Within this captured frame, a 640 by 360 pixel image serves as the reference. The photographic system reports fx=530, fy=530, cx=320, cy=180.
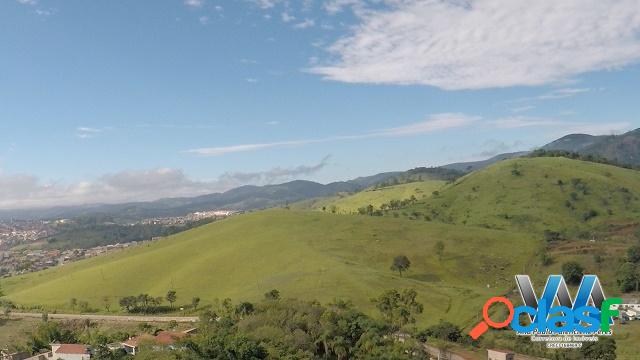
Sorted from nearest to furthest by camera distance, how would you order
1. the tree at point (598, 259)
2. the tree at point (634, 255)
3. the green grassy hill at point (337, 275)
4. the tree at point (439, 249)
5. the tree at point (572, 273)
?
the green grassy hill at point (337, 275), the tree at point (572, 273), the tree at point (634, 255), the tree at point (598, 259), the tree at point (439, 249)

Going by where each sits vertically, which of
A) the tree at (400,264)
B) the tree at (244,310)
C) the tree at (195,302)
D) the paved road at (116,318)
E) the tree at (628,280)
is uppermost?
the tree at (244,310)

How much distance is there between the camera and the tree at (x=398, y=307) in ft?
365

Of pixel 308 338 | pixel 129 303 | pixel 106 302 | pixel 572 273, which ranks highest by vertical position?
pixel 308 338

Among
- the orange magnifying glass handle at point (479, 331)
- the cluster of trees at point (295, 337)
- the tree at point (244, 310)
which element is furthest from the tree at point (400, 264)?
the tree at point (244, 310)

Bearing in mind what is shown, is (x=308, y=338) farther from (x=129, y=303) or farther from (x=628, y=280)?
(x=628, y=280)

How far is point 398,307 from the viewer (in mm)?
113750

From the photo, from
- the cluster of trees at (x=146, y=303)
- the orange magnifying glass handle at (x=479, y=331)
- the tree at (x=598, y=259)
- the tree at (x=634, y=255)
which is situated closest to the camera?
the orange magnifying glass handle at (x=479, y=331)

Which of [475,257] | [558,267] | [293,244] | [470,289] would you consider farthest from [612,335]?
[293,244]

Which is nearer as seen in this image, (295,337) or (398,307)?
(295,337)

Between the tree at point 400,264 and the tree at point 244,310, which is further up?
the tree at point 244,310

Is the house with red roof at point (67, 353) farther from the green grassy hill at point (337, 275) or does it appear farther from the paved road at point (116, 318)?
the green grassy hill at point (337, 275)

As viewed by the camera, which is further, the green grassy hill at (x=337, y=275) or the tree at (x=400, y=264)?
the tree at (x=400, y=264)

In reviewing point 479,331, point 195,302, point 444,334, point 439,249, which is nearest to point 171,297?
point 195,302

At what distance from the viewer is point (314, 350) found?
3263 inches
